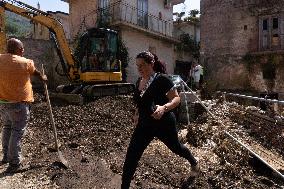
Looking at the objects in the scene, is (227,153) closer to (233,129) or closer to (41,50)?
(233,129)

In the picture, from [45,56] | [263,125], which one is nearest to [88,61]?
[263,125]

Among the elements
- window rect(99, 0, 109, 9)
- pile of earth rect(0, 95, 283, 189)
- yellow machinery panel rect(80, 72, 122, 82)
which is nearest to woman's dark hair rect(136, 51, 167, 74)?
pile of earth rect(0, 95, 283, 189)

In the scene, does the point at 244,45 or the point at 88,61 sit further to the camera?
the point at 244,45

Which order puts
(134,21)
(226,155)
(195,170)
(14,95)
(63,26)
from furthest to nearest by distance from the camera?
1. (63,26)
2. (134,21)
3. (226,155)
4. (14,95)
5. (195,170)

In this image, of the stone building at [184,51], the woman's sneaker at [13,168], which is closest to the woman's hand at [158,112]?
the woman's sneaker at [13,168]

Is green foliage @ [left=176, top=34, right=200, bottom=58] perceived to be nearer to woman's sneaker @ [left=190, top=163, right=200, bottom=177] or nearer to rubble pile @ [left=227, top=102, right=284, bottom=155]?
rubble pile @ [left=227, top=102, right=284, bottom=155]

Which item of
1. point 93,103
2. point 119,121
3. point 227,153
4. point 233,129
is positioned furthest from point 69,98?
point 227,153

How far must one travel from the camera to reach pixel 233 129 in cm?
858

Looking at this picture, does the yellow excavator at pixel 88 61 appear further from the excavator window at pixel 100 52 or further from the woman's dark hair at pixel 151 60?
the woman's dark hair at pixel 151 60

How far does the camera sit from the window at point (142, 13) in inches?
888

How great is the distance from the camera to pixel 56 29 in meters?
13.6

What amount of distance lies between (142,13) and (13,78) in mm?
18275

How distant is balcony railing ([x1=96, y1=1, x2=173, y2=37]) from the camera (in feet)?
68.2

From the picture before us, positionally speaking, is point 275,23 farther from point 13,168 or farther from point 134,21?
point 13,168
